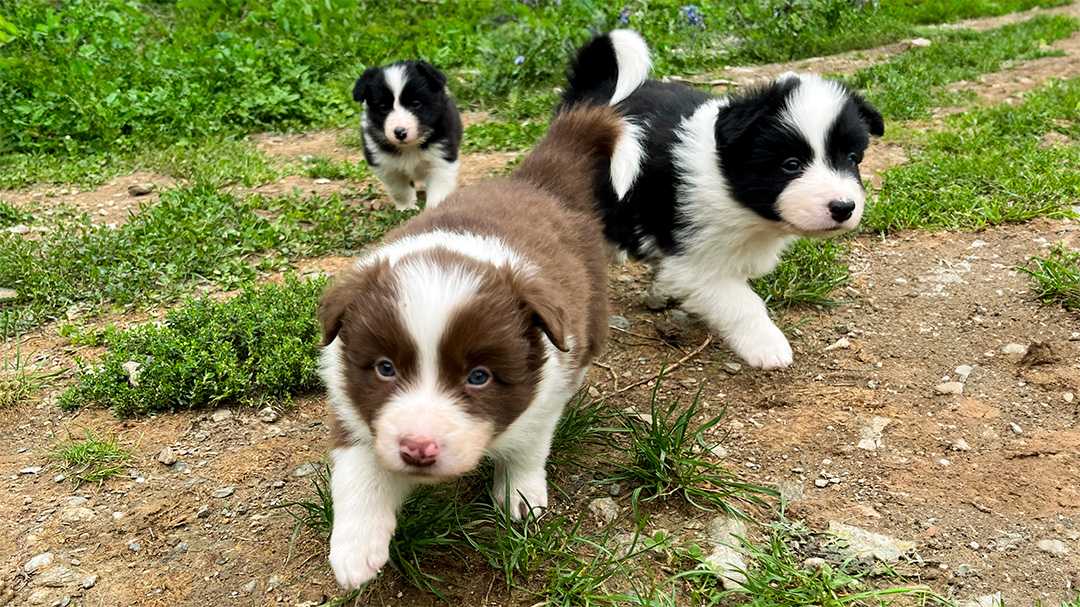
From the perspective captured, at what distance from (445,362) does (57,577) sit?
1.56m

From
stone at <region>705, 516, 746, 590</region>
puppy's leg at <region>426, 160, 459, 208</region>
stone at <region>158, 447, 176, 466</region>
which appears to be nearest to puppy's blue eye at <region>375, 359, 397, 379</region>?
stone at <region>705, 516, 746, 590</region>

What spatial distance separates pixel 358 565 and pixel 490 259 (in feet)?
3.29

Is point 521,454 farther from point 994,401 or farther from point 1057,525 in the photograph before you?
point 994,401

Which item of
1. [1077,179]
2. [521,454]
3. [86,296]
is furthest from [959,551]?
[86,296]

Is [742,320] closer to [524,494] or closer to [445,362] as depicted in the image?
[524,494]

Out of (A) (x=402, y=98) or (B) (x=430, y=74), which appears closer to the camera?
(A) (x=402, y=98)

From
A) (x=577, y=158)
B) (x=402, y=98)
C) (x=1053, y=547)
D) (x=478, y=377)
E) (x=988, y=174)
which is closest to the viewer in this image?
(x=478, y=377)

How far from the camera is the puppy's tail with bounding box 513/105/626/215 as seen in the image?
158 inches

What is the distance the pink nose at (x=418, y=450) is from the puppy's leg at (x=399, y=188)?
4.42m

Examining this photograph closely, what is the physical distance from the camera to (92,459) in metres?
3.47

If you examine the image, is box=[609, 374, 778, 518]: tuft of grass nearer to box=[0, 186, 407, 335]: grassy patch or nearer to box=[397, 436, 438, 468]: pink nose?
box=[397, 436, 438, 468]: pink nose

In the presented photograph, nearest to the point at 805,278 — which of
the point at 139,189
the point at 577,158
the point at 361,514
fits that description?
the point at 577,158

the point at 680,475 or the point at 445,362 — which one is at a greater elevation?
the point at 445,362

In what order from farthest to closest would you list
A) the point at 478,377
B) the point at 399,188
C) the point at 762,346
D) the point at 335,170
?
the point at 335,170, the point at 399,188, the point at 762,346, the point at 478,377
